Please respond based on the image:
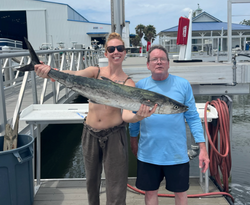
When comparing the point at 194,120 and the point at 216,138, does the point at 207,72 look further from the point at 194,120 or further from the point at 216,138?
the point at 194,120

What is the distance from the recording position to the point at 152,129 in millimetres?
2352

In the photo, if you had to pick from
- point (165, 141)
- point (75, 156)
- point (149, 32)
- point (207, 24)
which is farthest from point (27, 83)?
point (149, 32)

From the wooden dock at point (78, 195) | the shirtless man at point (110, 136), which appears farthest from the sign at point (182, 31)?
the shirtless man at point (110, 136)

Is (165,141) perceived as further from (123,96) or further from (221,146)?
(221,146)

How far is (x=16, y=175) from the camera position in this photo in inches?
110

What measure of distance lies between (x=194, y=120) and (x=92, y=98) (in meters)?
0.97

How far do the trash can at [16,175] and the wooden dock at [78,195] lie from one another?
50 centimetres

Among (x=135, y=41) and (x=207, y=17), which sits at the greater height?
(x=135, y=41)

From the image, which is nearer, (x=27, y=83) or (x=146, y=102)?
(x=146, y=102)

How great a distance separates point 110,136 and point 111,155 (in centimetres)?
17

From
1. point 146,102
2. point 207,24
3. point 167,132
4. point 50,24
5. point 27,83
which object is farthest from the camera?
point 50,24

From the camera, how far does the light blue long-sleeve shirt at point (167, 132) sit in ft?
7.63

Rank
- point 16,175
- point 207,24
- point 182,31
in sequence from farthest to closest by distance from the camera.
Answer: point 207,24 → point 182,31 → point 16,175

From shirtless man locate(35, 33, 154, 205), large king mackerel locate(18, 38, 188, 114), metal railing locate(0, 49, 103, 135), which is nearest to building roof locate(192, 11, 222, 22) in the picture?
metal railing locate(0, 49, 103, 135)
